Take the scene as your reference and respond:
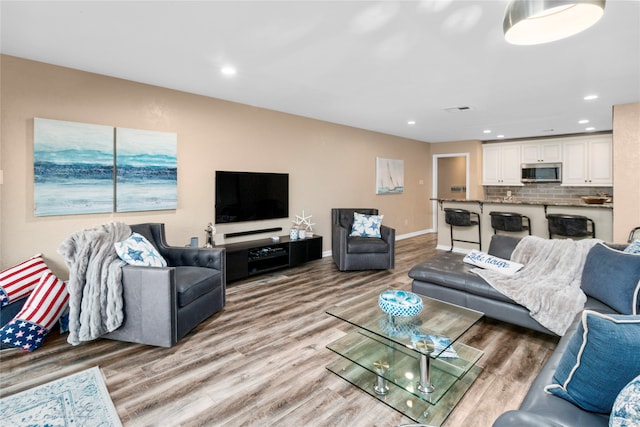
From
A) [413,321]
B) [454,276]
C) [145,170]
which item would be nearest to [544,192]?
[454,276]

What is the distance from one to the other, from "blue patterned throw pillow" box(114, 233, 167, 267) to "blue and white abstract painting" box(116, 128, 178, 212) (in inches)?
30.6

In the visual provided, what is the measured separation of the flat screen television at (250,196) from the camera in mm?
4238

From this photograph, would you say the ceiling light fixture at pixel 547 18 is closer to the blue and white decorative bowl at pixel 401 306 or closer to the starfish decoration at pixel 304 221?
the blue and white decorative bowl at pixel 401 306

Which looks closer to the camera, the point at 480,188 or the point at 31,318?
the point at 31,318

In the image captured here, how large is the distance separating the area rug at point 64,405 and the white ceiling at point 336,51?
8.06 feet

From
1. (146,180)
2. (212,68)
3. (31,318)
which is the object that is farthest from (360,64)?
(31,318)

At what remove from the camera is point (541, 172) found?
703cm

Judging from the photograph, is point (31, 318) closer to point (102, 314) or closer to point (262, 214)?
point (102, 314)

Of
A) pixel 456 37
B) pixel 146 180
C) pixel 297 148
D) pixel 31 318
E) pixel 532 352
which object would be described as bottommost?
pixel 532 352

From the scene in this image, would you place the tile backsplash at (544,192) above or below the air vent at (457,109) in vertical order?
below

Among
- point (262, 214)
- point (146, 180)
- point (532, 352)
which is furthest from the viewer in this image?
point (262, 214)

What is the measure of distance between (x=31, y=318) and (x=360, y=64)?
3471 mm

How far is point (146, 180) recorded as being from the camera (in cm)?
359

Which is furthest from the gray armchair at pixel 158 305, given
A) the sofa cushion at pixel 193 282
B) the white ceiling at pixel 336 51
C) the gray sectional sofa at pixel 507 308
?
the gray sectional sofa at pixel 507 308
